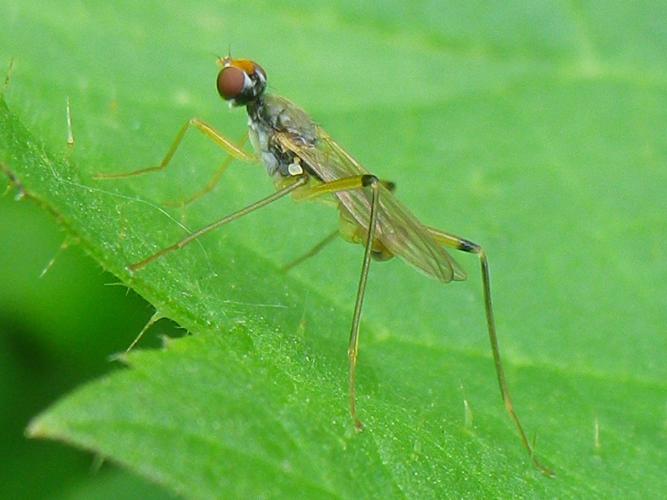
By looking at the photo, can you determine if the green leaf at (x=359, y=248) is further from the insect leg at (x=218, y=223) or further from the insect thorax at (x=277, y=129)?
the insect thorax at (x=277, y=129)

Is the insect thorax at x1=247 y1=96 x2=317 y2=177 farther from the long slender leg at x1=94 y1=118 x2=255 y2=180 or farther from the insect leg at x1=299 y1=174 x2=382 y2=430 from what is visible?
the insect leg at x1=299 y1=174 x2=382 y2=430

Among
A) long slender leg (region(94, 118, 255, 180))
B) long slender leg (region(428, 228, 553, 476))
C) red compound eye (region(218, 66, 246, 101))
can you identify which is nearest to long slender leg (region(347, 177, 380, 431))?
long slender leg (region(428, 228, 553, 476))

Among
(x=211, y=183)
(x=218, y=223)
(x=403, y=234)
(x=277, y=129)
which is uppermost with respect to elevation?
(x=277, y=129)

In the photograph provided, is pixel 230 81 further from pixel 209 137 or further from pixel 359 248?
pixel 359 248

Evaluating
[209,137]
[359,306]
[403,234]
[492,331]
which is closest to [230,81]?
[209,137]

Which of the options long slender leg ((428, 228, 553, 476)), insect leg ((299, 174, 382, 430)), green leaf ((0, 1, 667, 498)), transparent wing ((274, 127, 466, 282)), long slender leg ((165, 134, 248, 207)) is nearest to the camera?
green leaf ((0, 1, 667, 498))

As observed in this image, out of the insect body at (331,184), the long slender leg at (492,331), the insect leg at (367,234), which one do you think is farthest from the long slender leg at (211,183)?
the long slender leg at (492,331)

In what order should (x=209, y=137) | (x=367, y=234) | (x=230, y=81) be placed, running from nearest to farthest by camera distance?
1. (x=367, y=234)
2. (x=209, y=137)
3. (x=230, y=81)

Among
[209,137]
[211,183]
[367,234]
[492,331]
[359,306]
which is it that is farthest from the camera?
[209,137]
